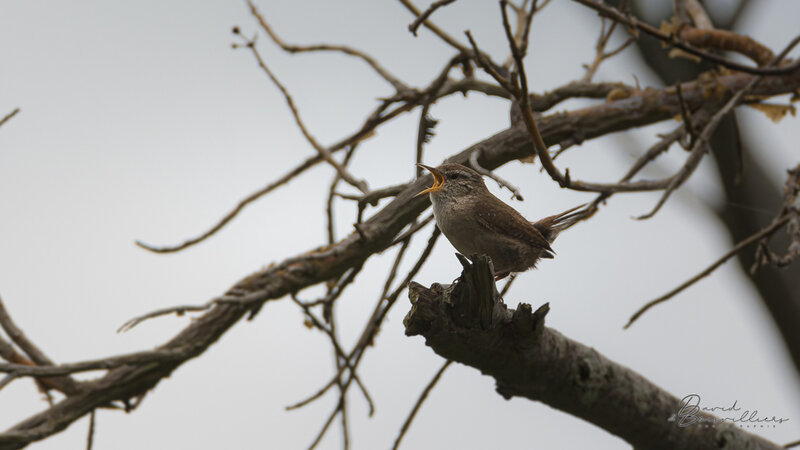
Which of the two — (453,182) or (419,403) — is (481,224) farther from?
(419,403)

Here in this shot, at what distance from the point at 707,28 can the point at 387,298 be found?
8.47 feet

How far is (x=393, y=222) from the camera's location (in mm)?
3516

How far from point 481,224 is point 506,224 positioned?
0.14 metres

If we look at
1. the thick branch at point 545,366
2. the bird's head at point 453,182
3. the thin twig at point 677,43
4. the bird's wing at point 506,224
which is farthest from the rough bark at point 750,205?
the thick branch at point 545,366

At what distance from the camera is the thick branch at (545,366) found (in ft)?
7.75

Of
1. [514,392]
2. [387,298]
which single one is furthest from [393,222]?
[514,392]

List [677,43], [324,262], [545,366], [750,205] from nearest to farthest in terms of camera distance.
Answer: [545,366] < [677,43] < [324,262] < [750,205]

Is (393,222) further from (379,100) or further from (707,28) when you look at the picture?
(707,28)

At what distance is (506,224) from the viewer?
3363 millimetres

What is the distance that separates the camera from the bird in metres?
3.25

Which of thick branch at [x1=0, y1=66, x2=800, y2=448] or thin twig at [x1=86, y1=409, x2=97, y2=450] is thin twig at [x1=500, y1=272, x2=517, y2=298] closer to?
thick branch at [x1=0, y1=66, x2=800, y2=448]

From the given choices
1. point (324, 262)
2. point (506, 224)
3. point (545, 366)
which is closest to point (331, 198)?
point (324, 262)

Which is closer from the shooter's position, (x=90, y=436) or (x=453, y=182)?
(x=90, y=436)

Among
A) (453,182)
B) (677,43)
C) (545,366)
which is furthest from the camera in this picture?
(453,182)
